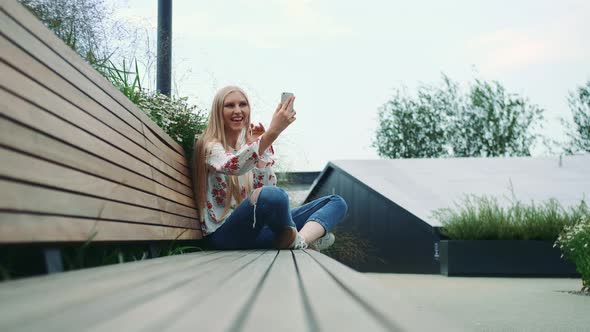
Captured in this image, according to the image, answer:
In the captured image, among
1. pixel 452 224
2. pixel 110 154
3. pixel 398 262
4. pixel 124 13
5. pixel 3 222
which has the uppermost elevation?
pixel 124 13

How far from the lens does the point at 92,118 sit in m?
1.82

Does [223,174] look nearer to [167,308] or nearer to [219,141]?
[219,141]

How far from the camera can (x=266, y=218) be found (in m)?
2.92

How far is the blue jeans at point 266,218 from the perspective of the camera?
2885mm

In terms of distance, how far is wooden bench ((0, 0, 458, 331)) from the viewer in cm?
83

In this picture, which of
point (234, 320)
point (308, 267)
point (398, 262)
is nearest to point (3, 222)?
point (234, 320)

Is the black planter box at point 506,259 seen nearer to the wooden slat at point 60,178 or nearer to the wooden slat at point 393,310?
the wooden slat at point 60,178

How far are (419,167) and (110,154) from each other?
9350mm

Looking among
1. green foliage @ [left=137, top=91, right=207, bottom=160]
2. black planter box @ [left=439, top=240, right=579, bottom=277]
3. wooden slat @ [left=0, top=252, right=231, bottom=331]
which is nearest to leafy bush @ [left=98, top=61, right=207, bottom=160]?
green foliage @ [left=137, top=91, right=207, bottom=160]

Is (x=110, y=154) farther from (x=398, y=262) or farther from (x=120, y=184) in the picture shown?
(x=398, y=262)

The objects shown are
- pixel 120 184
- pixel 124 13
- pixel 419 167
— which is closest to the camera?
pixel 120 184

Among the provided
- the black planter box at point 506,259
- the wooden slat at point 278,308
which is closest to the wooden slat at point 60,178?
the wooden slat at point 278,308

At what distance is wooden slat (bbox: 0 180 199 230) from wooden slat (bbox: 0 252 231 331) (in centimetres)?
14

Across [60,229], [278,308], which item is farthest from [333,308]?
[60,229]
